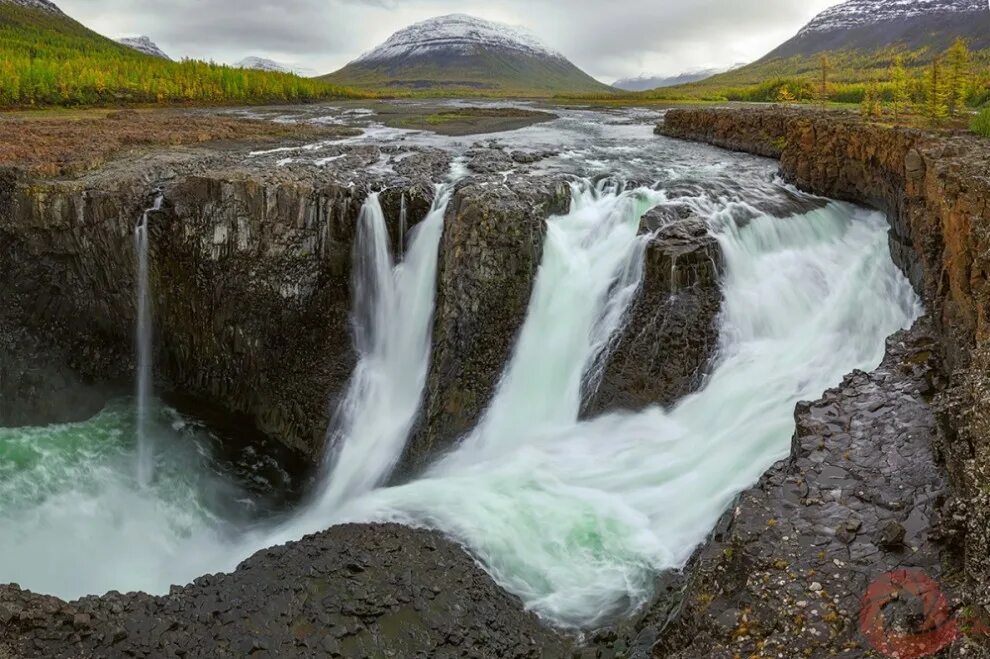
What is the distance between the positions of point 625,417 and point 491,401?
3.24m

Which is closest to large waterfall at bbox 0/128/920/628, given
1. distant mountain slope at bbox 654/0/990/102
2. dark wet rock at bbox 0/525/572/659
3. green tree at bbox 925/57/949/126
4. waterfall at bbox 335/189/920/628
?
waterfall at bbox 335/189/920/628

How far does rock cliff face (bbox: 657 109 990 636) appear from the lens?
6.36 m

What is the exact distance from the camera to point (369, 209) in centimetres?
1817

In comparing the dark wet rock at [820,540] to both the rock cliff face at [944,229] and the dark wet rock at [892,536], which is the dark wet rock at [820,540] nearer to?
the dark wet rock at [892,536]

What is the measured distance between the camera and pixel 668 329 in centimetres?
1461

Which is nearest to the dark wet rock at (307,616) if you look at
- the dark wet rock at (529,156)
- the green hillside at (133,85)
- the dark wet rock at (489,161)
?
the dark wet rock at (489,161)

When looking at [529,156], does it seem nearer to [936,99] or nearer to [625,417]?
[625,417]

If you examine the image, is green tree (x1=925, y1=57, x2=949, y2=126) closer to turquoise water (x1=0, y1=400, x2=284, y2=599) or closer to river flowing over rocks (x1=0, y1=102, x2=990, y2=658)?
river flowing over rocks (x1=0, y1=102, x2=990, y2=658)

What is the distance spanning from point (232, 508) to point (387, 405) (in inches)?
173

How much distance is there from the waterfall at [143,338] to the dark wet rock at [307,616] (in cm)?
859

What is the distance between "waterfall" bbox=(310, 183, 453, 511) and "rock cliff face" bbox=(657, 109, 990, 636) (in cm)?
1114

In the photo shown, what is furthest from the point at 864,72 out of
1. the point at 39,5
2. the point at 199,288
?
the point at 39,5

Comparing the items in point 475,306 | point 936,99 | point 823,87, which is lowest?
point 475,306

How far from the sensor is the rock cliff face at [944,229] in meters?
6.36
